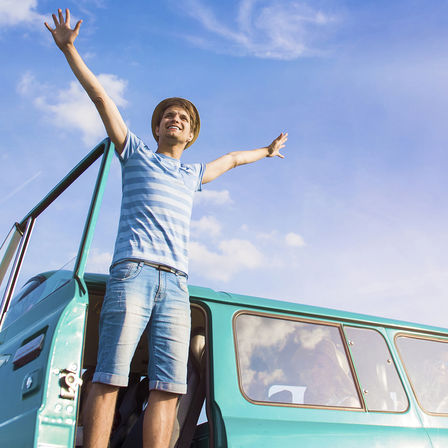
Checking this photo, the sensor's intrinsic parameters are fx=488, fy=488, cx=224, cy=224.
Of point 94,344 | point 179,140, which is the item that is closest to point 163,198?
point 179,140

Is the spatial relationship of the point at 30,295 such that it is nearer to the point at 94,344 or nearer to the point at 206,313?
the point at 94,344

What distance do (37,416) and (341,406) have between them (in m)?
1.77

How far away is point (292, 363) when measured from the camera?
2883mm

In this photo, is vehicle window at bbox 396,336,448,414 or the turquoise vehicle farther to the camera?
vehicle window at bbox 396,336,448,414

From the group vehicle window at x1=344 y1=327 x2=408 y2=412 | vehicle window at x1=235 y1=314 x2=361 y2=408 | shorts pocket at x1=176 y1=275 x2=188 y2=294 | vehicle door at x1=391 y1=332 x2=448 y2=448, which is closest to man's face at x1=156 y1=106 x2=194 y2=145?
shorts pocket at x1=176 y1=275 x2=188 y2=294

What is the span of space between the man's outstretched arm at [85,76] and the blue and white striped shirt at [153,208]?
143 millimetres

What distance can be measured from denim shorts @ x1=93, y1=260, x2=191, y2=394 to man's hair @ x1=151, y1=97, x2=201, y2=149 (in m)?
1.14

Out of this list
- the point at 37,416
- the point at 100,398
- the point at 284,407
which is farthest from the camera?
the point at 284,407

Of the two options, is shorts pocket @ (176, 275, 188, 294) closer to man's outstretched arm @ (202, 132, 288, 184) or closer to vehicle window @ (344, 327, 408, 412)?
man's outstretched arm @ (202, 132, 288, 184)

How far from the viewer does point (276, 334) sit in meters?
2.91

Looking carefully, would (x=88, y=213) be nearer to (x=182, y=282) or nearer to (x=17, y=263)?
(x=182, y=282)

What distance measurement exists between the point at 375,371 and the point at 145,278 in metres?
1.73

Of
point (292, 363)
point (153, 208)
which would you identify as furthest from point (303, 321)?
point (153, 208)

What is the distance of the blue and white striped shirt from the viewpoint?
2396mm
